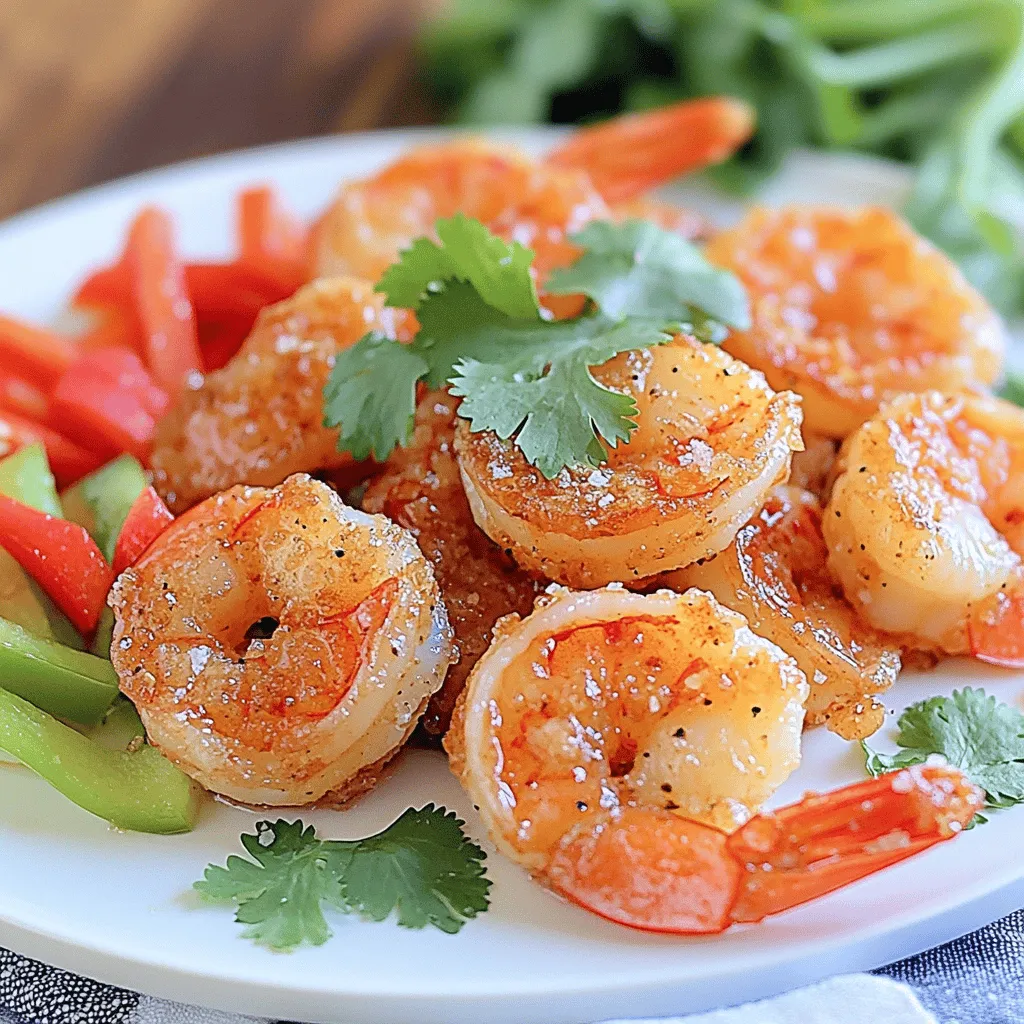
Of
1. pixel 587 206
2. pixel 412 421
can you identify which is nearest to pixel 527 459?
pixel 412 421

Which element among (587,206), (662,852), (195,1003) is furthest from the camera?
(587,206)

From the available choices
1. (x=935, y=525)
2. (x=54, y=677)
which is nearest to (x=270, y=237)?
(x=54, y=677)

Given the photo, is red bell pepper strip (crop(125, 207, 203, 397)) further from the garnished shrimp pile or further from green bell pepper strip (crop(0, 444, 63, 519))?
green bell pepper strip (crop(0, 444, 63, 519))

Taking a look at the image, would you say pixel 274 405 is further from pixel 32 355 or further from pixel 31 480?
pixel 32 355

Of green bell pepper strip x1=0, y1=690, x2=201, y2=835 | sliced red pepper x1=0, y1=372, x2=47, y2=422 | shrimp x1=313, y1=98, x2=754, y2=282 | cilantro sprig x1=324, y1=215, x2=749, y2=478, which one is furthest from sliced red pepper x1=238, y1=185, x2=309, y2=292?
green bell pepper strip x1=0, y1=690, x2=201, y2=835

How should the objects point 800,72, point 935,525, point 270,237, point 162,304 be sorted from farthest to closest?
point 800,72, point 270,237, point 162,304, point 935,525

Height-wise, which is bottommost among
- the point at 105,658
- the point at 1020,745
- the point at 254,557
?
the point at 1020,745

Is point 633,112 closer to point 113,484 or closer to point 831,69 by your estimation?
point 831,69
